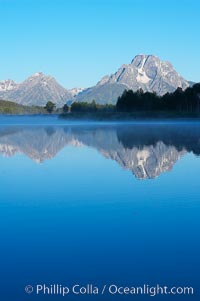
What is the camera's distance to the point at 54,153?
29703 mm

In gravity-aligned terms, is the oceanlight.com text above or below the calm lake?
below

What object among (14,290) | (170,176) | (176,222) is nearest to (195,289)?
(14,290)

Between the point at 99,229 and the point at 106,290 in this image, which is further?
the point at 99,229

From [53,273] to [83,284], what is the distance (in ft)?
2.28

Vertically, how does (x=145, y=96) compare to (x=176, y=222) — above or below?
above

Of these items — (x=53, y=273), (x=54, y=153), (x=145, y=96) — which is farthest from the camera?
(x=145, y=96)

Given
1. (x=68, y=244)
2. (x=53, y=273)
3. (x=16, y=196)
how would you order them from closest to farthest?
(x=53, y=273), (x=68, y=244), (x=16, y=196)

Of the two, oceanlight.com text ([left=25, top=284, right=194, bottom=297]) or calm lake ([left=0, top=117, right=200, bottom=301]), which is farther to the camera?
calm lake ([left=0, top=117, right=200, bottom=301])

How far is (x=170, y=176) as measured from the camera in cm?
1836

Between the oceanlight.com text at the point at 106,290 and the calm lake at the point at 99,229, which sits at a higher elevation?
the calm lake at the point at 99,229

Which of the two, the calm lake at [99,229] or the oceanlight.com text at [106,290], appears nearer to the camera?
the oceanlight.com text at [106,290]

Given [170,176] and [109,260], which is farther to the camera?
[170,176]

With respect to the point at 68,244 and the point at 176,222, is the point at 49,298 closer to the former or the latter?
the point at 68,244

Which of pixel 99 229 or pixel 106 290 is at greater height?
pixel 99 229
